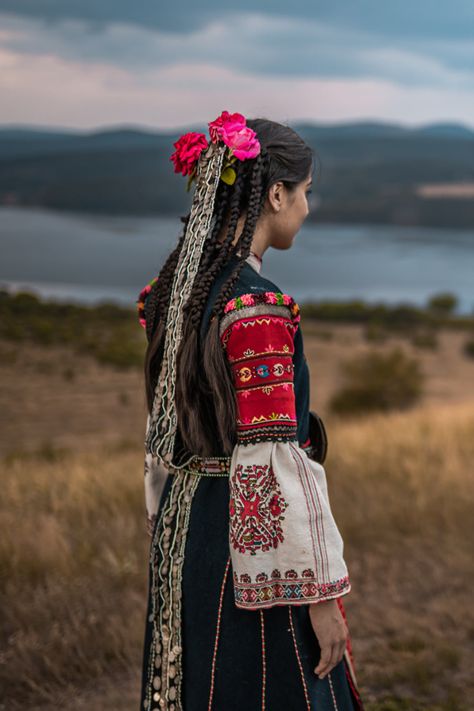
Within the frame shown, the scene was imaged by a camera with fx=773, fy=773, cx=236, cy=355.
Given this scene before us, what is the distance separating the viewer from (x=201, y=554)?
185 cm

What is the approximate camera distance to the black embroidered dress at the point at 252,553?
64.5 inches

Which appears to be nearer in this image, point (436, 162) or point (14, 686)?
point (14, 686)

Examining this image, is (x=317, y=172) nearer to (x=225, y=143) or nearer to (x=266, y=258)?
(x=225, y=143)

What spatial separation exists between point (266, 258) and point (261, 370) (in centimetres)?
1170

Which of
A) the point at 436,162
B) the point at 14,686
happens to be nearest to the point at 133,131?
the point at 14,686

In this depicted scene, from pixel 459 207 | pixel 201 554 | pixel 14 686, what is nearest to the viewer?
pixel 201 554

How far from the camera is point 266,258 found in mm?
13188

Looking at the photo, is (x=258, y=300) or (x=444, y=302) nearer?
(x=258, y=300)

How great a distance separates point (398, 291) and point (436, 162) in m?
9.94

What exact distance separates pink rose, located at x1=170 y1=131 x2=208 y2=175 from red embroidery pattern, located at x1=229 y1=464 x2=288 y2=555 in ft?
2.54

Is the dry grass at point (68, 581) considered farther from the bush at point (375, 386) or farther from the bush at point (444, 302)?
the bush at point (444, 302)

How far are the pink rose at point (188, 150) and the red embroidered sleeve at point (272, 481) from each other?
0.46m

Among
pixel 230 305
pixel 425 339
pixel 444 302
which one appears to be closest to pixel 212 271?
pixel 230 305

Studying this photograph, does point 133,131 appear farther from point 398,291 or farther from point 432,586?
point 398,291
